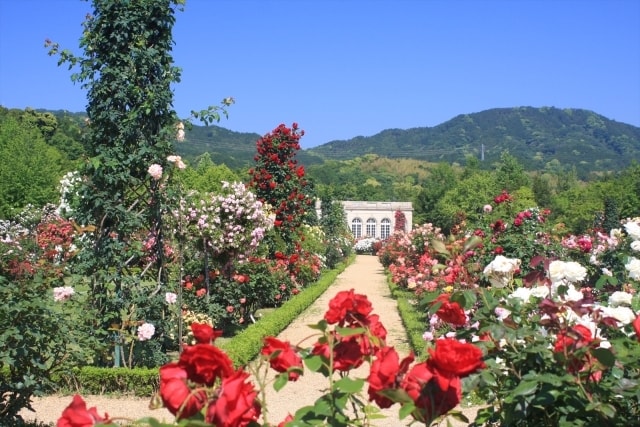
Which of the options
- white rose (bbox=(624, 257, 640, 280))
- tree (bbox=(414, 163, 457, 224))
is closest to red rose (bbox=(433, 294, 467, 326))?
white rose (bbox=(624, 257, 640, 280))

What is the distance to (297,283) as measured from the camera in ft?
47.6

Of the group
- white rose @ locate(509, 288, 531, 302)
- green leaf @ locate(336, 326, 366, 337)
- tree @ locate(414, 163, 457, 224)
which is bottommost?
tree @ locate(414, 163, 457, 224)

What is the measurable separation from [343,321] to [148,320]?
5.61 metres

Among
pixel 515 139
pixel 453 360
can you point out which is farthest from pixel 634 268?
pixel 515 139

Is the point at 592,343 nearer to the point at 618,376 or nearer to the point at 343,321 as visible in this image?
the point at 618,376

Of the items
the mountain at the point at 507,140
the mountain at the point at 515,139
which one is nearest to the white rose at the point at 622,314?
the mountain at the point at 507,140

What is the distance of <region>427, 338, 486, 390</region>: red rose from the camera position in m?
1.38

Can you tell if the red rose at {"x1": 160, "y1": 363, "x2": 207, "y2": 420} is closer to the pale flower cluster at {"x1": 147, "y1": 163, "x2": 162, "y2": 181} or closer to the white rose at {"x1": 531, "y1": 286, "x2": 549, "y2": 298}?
the white rose at {"x1": 531, "y1": 286, "x2": 549, "y2": 298}

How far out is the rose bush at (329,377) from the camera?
4.16 ft

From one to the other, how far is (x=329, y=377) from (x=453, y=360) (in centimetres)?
30

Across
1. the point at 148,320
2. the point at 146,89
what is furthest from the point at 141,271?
the point at 146,89

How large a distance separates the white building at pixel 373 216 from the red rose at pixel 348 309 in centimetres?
4930

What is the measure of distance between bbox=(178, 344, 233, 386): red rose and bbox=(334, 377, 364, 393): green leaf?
0.29 m

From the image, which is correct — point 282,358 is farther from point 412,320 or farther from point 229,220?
point 412,320
